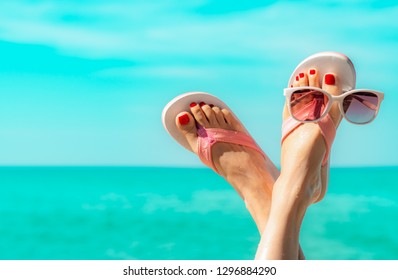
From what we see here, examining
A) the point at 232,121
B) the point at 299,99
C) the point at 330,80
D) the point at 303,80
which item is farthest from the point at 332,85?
the point at 232,121

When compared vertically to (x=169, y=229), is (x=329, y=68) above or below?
below

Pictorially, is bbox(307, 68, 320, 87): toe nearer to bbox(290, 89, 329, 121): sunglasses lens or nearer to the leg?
the leg

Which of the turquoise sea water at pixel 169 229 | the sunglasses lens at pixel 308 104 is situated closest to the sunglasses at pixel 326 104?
the sunglasses lens at pixel 308 104

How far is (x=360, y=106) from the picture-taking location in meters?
2.57

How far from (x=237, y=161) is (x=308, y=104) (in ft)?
1.62

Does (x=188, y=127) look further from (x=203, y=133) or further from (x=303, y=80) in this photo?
(x=303, y=80)

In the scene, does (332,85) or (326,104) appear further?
(332,85)

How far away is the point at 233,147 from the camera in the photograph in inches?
117

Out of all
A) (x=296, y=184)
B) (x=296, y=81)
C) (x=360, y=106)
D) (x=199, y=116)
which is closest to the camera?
(x=296, y=184)

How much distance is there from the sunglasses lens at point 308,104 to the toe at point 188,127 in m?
0.60

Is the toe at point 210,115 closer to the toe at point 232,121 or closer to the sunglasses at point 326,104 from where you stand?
the toe at point 232,121

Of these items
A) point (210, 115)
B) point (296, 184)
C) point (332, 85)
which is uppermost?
point (210, 115)

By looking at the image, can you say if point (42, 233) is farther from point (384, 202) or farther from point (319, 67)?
point (384, 202)

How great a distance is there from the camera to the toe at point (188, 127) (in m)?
2.99
